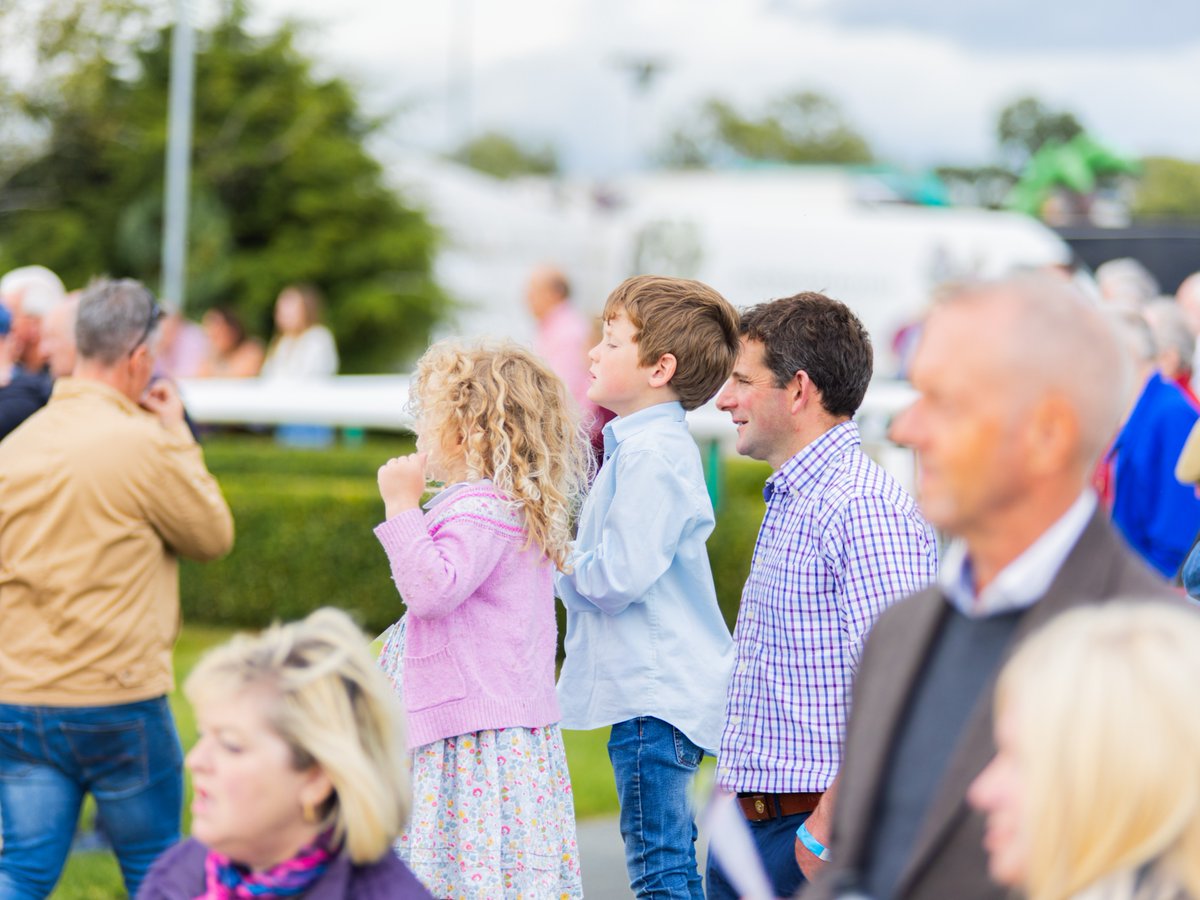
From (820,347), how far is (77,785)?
2346 millimetres

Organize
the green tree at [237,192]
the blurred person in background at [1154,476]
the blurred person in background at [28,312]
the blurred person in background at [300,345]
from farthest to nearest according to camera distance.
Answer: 1. the green tree at [237,192]
2. the blurred person in background at [300,345]
3. the blurred person in background at [28,312]
4. the blurred person in background at [1154,476]

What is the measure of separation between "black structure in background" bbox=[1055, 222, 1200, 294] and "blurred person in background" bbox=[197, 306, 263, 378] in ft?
41.8

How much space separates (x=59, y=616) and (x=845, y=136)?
9417 centimetres

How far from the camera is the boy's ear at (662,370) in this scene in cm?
384

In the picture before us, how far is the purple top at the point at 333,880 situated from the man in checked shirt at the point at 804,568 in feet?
3.36

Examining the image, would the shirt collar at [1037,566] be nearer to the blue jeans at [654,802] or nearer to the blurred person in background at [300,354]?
the blue jeans at [654,802]

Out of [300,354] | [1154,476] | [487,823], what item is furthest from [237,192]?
[487,823]

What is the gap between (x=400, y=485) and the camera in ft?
11.2

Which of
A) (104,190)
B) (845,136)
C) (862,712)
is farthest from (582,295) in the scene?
(845,136)

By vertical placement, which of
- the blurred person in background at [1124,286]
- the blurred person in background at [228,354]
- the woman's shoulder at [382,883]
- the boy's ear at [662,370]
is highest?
the boy's ear at [662,370]

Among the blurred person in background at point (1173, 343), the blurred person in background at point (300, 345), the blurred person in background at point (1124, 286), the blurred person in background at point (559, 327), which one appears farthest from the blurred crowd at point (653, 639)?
the blurred person in background at point (300, 345)

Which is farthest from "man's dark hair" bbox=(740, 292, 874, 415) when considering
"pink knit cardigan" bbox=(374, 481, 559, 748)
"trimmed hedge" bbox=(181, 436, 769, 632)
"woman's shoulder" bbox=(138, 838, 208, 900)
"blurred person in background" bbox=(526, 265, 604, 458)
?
"blurred person in background" bbox=(526, 265, 604, 458)

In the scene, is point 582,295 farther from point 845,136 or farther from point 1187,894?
point 845,136

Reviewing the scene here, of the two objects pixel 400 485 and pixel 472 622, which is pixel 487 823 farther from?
pixel 400 485
